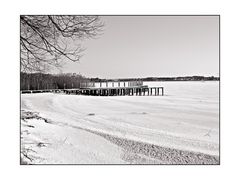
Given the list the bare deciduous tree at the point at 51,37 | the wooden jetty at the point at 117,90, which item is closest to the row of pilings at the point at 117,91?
the wooden jetty at the point at 117,90

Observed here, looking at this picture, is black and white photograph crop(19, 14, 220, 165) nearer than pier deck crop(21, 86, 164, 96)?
Yes

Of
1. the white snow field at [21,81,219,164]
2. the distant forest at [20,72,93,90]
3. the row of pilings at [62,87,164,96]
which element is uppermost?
the distant forest at [20,72,93,90]

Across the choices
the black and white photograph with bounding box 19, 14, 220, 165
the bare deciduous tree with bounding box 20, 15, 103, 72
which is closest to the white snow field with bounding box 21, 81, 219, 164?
the black and white photograph with bounding box 19, 14, 220, 165

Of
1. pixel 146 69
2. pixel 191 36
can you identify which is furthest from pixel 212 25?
pixel 146 69

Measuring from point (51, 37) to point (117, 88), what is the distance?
83 cm

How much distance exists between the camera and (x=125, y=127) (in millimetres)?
2852

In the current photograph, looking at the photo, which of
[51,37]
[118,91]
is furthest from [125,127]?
[51,37]

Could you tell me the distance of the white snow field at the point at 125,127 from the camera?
273cm

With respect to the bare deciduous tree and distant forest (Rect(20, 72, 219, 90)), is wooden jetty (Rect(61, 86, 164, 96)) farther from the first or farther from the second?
the bare deciduous tree

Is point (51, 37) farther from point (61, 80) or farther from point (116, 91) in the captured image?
point (116, 91)

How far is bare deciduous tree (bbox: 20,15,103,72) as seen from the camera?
9.22 feet

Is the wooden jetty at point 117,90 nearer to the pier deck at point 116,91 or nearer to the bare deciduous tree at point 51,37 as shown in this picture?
the pier deck at point 116,91

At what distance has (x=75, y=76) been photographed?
284 cm
